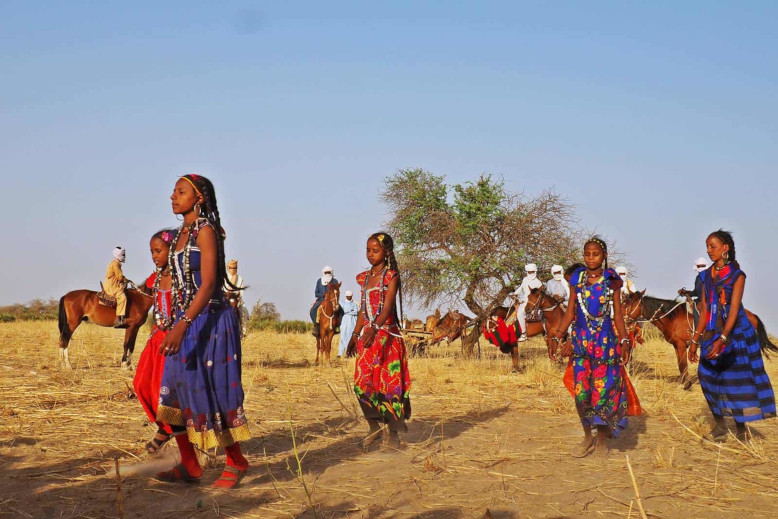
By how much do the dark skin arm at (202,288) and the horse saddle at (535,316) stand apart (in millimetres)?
10489

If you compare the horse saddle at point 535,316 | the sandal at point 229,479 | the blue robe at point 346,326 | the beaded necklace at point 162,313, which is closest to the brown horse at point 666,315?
the horse saddle at point 535,316

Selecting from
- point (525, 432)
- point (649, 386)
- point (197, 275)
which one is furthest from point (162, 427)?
point (649, 386)

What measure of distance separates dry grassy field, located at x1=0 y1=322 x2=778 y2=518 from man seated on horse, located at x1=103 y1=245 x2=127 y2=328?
157 inches

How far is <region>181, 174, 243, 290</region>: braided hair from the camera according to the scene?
5.38 metres

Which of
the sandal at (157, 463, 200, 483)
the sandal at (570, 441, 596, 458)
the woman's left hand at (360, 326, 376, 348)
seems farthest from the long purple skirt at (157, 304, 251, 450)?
the sandal at (570, 441, 596, 458)

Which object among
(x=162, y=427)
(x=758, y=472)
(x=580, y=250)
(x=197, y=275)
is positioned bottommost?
(x=758, y=472)

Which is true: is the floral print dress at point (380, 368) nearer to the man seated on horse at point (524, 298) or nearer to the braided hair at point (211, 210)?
the braided hair at point (211, 210)

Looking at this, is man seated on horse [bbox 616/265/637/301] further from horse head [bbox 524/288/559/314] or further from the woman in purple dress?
the woman in purple dress

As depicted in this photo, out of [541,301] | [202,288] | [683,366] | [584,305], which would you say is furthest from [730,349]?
[541,301]

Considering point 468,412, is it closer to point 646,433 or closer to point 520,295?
point 646,433

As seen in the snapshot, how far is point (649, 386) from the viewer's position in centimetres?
1188

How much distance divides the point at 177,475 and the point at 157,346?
961 millimetres

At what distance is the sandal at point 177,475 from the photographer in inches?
221

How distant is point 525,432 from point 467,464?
6.21ft
